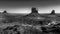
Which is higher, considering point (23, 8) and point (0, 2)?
point (0, 2)

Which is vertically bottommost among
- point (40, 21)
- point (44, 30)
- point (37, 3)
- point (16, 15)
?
point (44, 30)

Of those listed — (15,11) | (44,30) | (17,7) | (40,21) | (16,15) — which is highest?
(17,7)

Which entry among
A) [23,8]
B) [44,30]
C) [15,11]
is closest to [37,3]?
[23,8]

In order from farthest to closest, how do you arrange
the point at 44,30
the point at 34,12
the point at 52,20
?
the point at 34,12 → the point at 52,20 → the point at 44,30

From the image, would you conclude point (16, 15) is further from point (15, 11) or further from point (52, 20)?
point (52, 20)

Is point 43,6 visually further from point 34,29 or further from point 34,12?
point 34,29

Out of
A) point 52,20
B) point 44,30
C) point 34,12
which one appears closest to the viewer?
point 44,30

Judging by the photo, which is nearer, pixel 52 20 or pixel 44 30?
pixel 44 30

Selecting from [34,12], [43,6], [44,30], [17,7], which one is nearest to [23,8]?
[17,7]

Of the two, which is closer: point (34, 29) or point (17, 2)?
point (34, 29)
